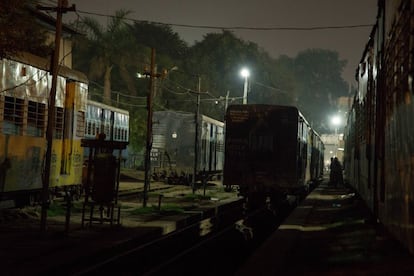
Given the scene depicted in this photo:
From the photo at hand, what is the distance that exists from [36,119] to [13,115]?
123 centimetres

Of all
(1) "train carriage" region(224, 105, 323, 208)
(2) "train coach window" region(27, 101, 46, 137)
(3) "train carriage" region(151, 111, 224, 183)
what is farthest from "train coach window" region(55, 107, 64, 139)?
(3) "train carriage" region(151, 111, 224, 183)

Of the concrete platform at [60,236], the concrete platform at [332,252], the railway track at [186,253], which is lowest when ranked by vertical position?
the railway track at [186,253]

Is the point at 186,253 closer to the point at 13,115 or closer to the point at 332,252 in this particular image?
the point at 332,252

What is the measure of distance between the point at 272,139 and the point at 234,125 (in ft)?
4.39

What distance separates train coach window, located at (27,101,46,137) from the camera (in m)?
14.4

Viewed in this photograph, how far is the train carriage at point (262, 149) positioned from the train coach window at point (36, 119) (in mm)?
6373

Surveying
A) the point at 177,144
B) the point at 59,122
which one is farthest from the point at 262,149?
the point at 177,144

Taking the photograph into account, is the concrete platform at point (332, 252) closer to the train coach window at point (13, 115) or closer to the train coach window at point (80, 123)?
the train coach window at point (13, 115)

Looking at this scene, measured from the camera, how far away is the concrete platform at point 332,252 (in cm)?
745

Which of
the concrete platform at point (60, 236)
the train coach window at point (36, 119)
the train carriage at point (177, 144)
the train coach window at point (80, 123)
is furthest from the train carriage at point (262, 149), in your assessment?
the train carriage at point (177, 144)

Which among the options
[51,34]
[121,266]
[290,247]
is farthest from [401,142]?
[51,34]

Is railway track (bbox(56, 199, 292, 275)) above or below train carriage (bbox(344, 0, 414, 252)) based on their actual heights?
below

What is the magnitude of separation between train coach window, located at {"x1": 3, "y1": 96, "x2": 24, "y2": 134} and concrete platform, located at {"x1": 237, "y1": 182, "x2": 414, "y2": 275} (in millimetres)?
6469

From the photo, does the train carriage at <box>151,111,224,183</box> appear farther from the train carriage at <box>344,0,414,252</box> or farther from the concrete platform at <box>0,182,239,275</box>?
the train carriage at <box>344,0,414,252</box>
